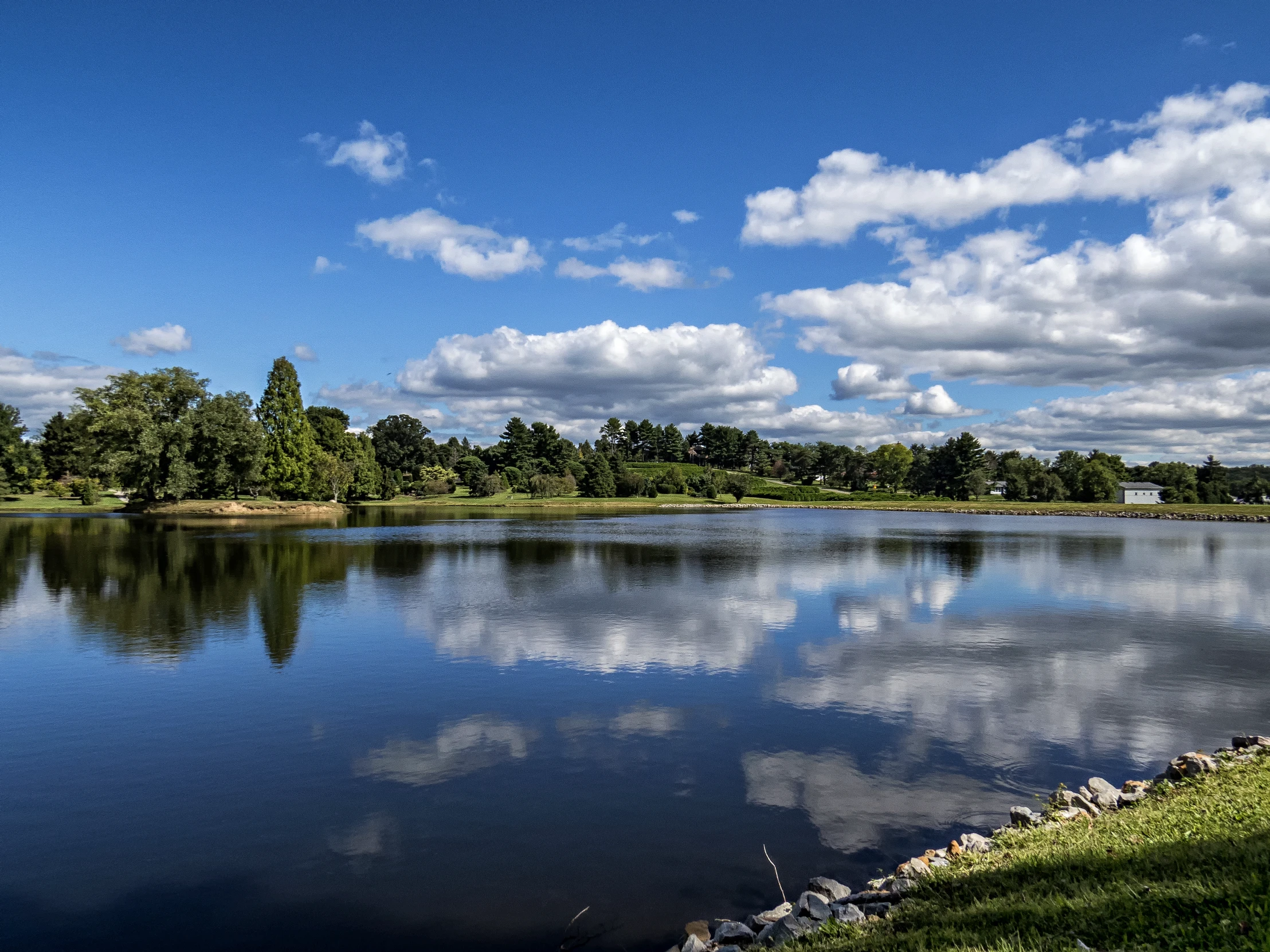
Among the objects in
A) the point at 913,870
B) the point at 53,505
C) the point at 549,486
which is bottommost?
the point at 913,870

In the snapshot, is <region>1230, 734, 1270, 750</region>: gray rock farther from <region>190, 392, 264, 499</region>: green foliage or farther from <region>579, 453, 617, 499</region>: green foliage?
<region>579, 453, 617, 499</region>: green foliage

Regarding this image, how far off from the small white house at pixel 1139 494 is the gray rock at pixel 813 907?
161 m

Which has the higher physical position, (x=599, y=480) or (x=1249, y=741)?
(x=599, y=480)

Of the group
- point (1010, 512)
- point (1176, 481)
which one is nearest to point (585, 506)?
point (1010, 512)

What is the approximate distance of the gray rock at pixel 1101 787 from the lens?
359 inches

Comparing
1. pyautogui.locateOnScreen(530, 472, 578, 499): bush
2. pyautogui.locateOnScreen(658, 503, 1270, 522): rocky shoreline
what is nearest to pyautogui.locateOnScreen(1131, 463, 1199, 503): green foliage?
pyautogui.locateOnScreen(658, 503, 1270, 522): rocky shoreline

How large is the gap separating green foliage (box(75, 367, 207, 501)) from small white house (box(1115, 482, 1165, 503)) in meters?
154

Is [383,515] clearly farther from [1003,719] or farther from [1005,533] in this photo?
[1003,719]

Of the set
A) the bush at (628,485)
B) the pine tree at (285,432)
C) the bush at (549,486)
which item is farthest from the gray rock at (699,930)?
the bush at (628,485)

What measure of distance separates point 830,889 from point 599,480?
116 m

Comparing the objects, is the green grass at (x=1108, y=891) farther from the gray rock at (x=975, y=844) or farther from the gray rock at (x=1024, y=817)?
the gray rock at (x=1024, y=817)

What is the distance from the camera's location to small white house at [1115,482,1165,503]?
140375mm

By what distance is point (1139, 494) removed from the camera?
142 m

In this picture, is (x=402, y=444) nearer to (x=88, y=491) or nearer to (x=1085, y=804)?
(x=88, y=491)
